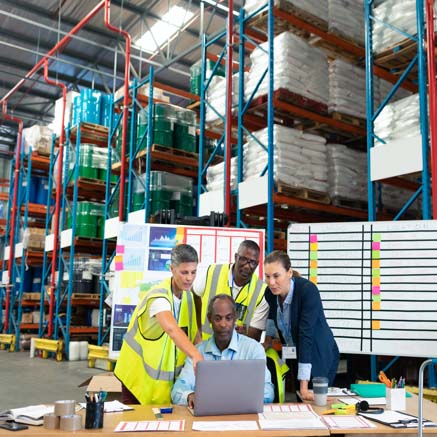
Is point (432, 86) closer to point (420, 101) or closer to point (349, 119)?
point (420, 101)

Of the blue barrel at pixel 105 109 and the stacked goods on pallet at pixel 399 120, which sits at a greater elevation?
the blue barrel at pixel 105 109

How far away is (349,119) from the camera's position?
841 centimetres

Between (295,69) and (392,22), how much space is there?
142 centimetres

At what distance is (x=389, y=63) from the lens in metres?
7.27

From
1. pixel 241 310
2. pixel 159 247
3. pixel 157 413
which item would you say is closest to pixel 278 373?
pixel 241 310

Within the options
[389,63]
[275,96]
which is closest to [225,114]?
[275,96]

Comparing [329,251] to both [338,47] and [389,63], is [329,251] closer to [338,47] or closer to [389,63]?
[389,63]

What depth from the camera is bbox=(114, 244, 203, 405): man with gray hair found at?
3676mm

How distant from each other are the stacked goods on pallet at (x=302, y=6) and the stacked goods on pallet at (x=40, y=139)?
28.4 ft

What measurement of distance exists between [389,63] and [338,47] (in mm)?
1474

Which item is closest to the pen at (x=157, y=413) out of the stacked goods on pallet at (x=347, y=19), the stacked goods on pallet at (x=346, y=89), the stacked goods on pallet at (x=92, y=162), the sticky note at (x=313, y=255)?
the sticky note at (x=313, y=255)

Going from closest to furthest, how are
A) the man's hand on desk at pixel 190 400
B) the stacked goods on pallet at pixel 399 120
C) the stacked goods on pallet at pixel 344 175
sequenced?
the man's hand on desk at pixel 190 400, the stacked goods on pallet at pixel 399 120, the stacked goods on pallet at pixel 344 175

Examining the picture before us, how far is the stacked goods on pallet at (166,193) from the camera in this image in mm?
9758

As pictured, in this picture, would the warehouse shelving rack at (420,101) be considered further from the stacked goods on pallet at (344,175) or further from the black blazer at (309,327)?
the black blazer at (309,327)
